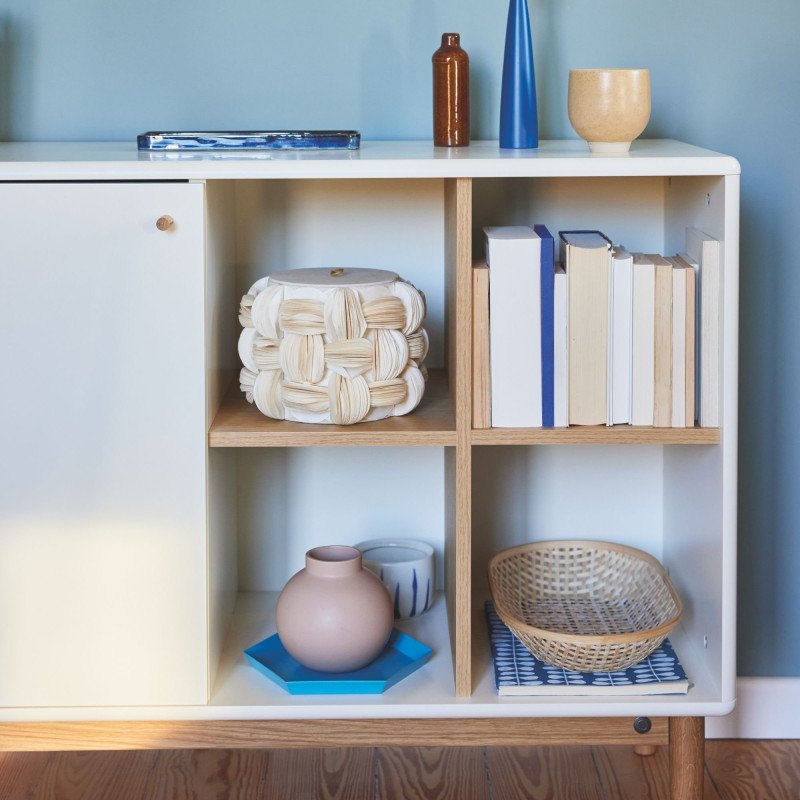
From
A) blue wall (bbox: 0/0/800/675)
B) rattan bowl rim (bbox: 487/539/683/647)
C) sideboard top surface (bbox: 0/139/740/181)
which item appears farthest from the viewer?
blue wall (bbox: 0/0/800/675)

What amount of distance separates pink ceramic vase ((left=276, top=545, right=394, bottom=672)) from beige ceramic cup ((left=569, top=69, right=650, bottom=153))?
66 centimetres

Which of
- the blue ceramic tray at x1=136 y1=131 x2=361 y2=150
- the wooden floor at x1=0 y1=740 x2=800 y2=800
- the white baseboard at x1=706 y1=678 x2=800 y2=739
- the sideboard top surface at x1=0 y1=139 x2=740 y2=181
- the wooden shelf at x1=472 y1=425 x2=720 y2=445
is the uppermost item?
the blue ceramic tray at x1=136 y1=131 x2=361 y2=150

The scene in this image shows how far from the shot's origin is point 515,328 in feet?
4.86

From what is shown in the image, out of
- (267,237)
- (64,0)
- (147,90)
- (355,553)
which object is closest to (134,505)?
(355,553)

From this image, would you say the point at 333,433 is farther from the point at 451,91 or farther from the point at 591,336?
the point at 451,91

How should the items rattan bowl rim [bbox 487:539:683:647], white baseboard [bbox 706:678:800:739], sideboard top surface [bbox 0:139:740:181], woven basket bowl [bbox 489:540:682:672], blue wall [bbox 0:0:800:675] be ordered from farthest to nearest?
white baseboard [bbox 706:678:800:739]
blue wall [bbox 0:0:800:675]
woven basket bowl [bbox 489:540:682:672]
rattan bowl rim [bbox 487:539:683:647]
sideboard top surface [bbox 0:139:740:181]

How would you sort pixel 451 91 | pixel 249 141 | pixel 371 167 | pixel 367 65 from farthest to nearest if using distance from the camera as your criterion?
pixel 367 65, pixel 451 91, pixel 249 141, pixel 371 167

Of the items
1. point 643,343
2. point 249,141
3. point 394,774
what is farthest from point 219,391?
point 394,774

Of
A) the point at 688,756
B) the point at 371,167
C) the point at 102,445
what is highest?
the point at 371,167

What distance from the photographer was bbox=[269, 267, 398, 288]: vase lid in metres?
1.52

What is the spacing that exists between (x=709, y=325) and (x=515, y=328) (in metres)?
0.25

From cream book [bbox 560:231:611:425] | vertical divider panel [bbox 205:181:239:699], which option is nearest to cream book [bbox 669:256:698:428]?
cream book [bbox 560:231:611:425]

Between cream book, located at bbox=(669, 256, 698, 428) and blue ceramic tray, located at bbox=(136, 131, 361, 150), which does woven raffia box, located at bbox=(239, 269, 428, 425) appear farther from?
cream book, located at bbox=(669, 256, 698, 428)

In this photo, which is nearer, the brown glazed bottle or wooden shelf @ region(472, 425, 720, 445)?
wooden shelf @ region(472, 425, 720, 445)
